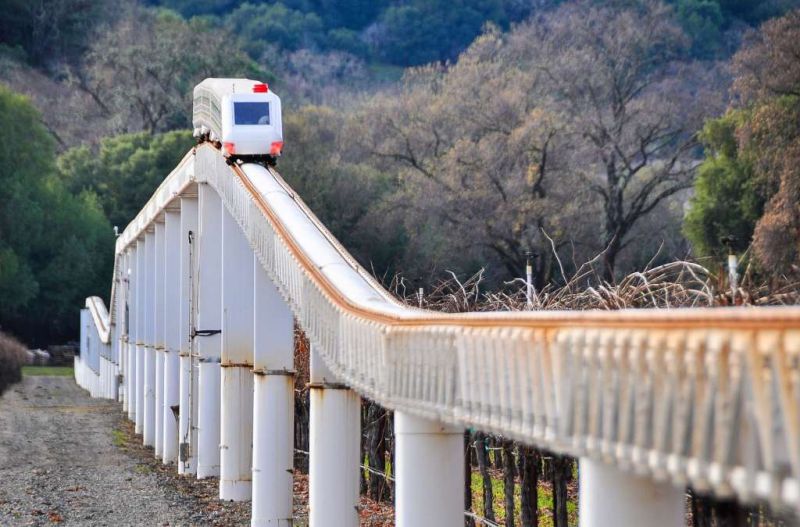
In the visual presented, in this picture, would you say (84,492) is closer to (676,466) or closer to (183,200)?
(183,200)

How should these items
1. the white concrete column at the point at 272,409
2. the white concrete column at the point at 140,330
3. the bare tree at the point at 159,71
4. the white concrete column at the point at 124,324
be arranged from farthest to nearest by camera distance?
1. the bare tree at the point at 159,71
2. the white concrete column at the point at 124,324
3. the white concrete column at the point at 140,330
4. the white concrete column at the point at 272,409

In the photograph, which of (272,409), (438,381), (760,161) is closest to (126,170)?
(760,161)

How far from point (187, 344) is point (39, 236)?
42030 millimetres

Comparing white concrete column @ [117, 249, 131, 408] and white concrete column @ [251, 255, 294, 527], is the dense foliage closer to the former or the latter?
white concrete column @ [117, 249, 131, 408]

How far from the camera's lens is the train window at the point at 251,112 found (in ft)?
83.7

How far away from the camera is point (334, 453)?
16.5 m

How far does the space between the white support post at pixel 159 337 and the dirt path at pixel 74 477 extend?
0.75 meters

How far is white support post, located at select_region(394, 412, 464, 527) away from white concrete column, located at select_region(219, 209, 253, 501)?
11084 mm

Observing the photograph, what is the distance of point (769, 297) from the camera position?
1206cm

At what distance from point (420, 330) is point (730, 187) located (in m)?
42.2

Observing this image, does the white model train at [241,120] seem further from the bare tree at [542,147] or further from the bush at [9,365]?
the bare tree at [542,147]

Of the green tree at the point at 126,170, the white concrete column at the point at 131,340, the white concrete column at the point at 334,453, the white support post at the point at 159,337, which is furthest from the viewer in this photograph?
the green tree at the point at 126,170

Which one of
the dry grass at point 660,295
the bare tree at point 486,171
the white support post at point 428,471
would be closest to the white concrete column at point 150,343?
the dry grass at point 660,295

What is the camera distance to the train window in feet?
83.7
